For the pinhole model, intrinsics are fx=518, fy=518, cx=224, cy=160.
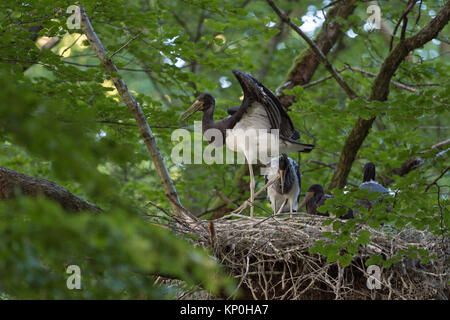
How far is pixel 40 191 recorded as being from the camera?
11.0 feet

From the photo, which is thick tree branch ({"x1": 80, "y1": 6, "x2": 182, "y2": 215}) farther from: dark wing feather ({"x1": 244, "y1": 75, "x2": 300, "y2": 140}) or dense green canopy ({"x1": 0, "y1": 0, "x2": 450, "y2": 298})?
dark wing feather ({"x1": 244, "y1": 75, "x2": 300, "y2": 140})

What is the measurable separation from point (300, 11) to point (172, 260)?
29.0 feet

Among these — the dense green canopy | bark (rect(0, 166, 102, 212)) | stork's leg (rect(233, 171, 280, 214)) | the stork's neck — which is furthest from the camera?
the stork's neck

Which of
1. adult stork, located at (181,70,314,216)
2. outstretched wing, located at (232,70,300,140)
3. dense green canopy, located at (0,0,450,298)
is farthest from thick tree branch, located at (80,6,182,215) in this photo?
outstretched wing, located at (232,70,300,140)

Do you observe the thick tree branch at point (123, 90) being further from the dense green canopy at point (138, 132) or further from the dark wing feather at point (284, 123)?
the dark wing feather at point (284, 123)

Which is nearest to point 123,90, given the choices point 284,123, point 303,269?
point 284,123

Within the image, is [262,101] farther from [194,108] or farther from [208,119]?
[194,108]

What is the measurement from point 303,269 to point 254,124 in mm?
1843

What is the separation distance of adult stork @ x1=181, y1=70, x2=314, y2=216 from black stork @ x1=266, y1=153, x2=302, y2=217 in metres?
0.34

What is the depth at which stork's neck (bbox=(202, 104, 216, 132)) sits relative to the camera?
5809mm

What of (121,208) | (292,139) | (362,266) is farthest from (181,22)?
(121,208)

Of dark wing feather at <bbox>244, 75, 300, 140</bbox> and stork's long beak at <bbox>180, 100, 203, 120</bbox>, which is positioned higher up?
stork's long beak at <bbox>180, 100, 203, 120</bbox>

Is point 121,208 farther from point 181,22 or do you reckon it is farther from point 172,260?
point 181,22

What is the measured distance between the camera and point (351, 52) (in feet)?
34.8
